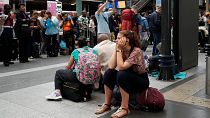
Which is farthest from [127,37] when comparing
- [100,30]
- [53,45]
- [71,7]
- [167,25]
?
[71,7]

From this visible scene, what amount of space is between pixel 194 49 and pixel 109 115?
489 cm

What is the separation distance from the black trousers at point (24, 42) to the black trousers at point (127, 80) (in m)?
6.49

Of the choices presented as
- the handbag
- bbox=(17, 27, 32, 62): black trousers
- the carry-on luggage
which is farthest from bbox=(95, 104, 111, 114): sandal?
the handbag

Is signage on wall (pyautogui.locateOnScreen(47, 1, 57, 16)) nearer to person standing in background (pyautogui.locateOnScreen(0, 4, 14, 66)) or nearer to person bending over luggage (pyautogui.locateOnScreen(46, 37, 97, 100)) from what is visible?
person standing in background (pyautogui.locateOnScreen(0, 4, 14, 66))

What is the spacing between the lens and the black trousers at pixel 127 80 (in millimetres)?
4660

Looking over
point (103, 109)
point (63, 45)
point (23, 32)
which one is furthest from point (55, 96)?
point (63, 45)

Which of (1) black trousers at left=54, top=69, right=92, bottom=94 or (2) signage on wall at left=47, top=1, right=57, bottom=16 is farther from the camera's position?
(2) signage on wall at left=47, top=1, right=57, bottom=16

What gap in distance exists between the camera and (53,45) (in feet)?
41.6

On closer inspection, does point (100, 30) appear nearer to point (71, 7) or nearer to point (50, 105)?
point (50, 105)

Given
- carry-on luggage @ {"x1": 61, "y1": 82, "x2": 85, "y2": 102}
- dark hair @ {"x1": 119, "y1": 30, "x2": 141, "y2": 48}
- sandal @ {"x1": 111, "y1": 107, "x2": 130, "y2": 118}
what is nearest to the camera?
sandal @ {"x1": 111, "y1": 107, "x2": 130, "y2": 118}

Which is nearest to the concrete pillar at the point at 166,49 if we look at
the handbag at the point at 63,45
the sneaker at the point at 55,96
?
the sneaker at the point at 55,96

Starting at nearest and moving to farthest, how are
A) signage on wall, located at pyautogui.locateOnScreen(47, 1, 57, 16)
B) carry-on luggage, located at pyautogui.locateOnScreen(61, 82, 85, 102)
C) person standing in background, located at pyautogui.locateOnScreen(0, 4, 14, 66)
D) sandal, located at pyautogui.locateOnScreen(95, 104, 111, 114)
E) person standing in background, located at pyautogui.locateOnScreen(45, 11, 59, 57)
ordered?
sandal, located at pyautogui.locateOnScreen(95, 104, 111, 114)
carry-on luggage, located at pyautogui.locateOnScreen(61, 82, 85, 102)
person standing in background, located at pyautogui.locateOnScreen(0, 4, 14, 66)
person standing in background, located at pyautogui.locateOnScreen(45, 11, 59, 57)
signage on wall, located at pyautogui.locateOnScreen(47, 1, 57, 16)

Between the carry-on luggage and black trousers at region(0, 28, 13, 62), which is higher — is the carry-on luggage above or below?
below

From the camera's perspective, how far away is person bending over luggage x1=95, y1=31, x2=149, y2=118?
467 cm
